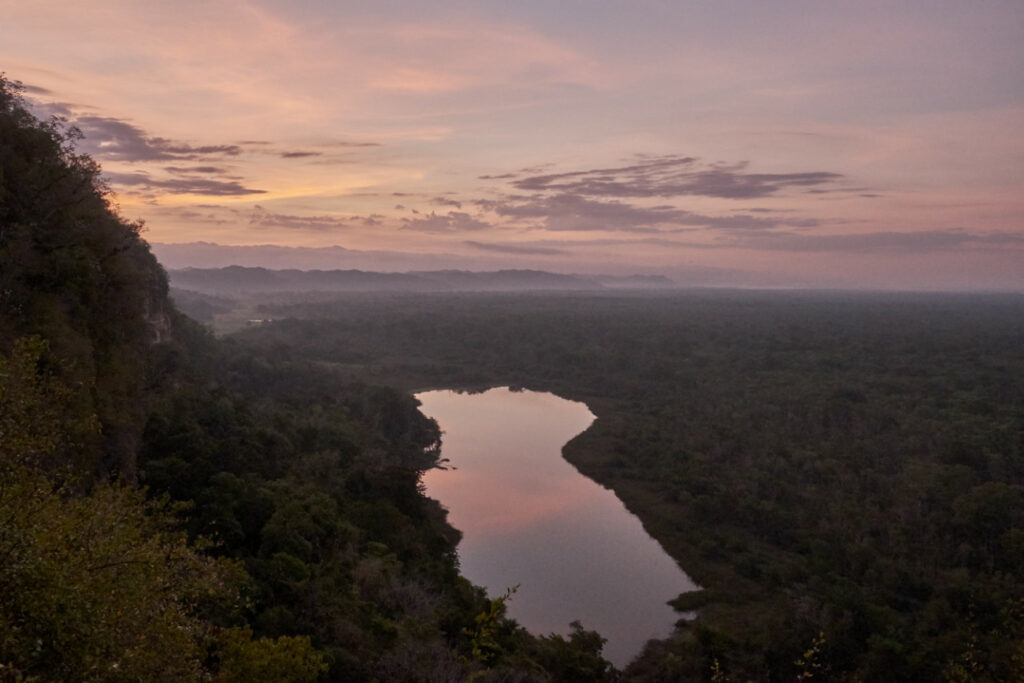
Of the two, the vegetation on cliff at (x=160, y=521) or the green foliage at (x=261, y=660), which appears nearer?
the vegetation on cliff at (x=160, y=521)

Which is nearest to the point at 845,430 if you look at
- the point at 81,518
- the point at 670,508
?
the point at 670,508

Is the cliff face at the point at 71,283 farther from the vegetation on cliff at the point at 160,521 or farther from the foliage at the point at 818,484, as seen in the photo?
the foliage at the point at 818,484

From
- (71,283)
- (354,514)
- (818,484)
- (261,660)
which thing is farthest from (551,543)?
(71,283)

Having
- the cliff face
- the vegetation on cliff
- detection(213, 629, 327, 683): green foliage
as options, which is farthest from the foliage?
the cliff face

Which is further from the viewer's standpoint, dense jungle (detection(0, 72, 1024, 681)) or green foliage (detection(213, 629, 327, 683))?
green foliage (detection(213, 629, 327, 683))

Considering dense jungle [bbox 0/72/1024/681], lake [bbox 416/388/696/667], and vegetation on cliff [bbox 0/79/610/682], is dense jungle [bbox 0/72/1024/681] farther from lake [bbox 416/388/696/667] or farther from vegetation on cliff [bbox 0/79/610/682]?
lake [bbox 416/388/696/667]

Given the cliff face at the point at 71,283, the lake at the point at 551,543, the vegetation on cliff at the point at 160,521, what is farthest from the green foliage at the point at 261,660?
the lake at the point at 551,543
